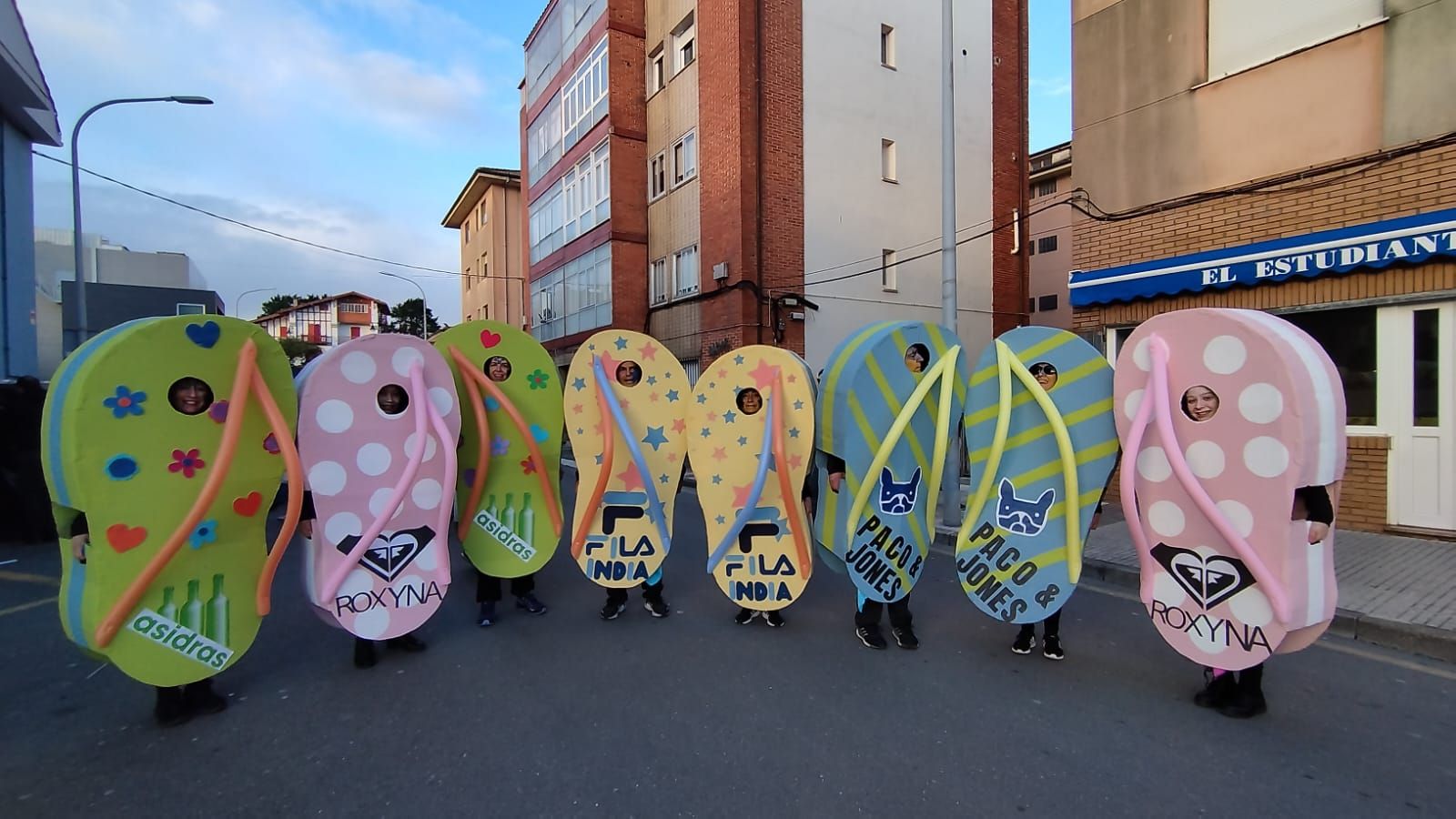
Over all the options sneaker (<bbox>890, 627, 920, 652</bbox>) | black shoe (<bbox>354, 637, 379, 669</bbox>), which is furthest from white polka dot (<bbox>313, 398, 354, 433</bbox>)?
sneaker (<bbox>890, 627, 920, 652</bbox>)

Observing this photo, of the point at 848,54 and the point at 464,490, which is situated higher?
the point at 848,54

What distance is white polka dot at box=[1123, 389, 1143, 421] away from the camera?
3.77 metres

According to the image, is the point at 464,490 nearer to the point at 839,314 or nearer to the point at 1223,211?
the point at 1223,211

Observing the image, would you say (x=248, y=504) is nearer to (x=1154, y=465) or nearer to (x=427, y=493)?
(x=427, y=493)

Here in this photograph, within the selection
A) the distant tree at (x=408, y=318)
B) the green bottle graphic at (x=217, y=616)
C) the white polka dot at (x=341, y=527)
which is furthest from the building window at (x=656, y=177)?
the distant tree at (x=408, y=318)

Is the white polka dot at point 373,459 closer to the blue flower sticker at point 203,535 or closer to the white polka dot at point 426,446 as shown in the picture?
the white polka dot at point 426,446

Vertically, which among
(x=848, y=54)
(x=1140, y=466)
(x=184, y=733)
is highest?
(x=848, y=54)

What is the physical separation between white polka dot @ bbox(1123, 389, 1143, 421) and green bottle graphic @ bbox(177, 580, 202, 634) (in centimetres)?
498

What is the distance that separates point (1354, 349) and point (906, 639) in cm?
651

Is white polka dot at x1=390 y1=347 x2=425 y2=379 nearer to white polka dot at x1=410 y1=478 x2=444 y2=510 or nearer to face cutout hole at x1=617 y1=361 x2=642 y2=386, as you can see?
white polka dot at x1=410 y1=478 x2=444 y2=510

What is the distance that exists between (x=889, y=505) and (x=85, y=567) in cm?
421

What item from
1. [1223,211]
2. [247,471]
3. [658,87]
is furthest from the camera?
[658,87]

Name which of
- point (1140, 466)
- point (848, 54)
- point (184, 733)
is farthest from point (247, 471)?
point (848, 54)

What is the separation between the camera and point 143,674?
3.45 meters
